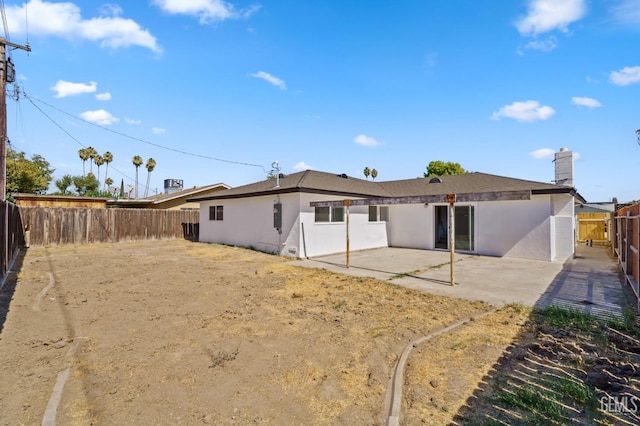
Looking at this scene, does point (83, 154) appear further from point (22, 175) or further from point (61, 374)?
point (61, 374)

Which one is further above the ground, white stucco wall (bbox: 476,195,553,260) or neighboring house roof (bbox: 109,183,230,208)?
neighboring house roof (bbox: 109,183,230,208)

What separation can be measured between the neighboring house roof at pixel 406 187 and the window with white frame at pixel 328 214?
0.70m

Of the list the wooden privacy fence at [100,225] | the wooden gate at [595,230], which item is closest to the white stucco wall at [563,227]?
the wooden gate at [595,230]

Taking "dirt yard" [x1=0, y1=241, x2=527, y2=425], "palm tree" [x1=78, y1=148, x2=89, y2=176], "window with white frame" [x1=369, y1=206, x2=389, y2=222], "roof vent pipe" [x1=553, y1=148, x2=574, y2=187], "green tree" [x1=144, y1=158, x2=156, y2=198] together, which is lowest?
"dirt yard" [x1=0, y1=241, x2=527, y2=425]

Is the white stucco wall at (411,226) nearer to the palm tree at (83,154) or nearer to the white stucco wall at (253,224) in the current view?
the white stucco wall at (253,224)

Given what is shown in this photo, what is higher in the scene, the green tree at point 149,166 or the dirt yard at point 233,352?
the green tree at point 149,166

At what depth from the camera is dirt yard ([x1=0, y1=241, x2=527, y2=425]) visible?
2.58 metres

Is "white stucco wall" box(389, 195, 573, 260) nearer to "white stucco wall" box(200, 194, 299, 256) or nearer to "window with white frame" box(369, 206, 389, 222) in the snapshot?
"window with white frame" box(369, 206, 389, 222)

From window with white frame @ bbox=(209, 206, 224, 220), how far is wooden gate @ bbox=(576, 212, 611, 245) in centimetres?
2096

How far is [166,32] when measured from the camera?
10.9 m

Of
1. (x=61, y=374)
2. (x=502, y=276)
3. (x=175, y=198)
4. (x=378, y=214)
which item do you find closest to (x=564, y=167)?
(x=378, y=214)

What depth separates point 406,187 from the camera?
1714 cm

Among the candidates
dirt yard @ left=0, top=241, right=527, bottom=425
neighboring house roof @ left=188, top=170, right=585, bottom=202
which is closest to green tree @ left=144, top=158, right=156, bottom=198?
neighboring house roof @ left=188, top=170, right=585, bottom=202

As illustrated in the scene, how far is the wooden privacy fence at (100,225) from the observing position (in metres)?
14.6
